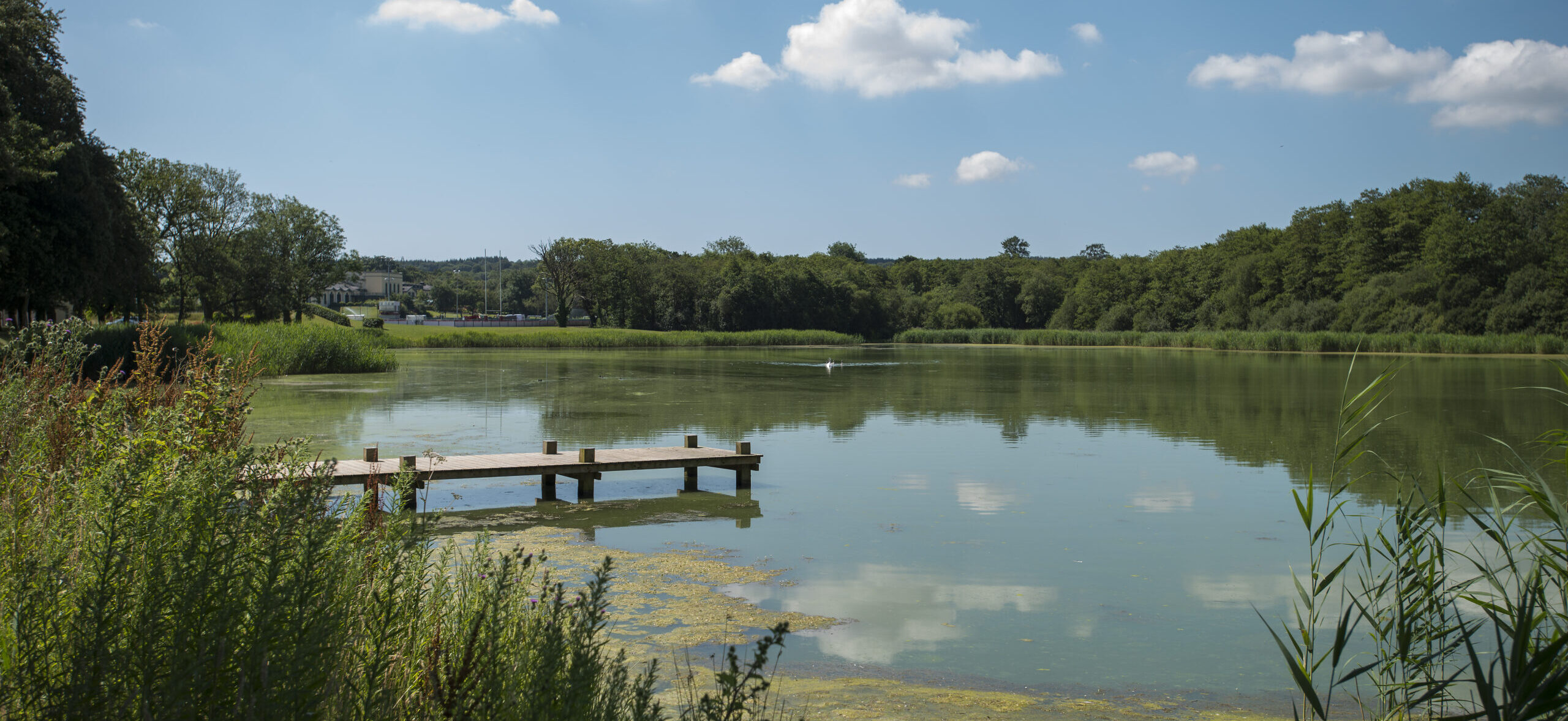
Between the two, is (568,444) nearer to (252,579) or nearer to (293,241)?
(252,579)

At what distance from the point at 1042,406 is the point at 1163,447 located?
683 cm

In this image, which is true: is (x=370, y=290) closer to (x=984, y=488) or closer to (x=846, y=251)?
(x=846, y=251)

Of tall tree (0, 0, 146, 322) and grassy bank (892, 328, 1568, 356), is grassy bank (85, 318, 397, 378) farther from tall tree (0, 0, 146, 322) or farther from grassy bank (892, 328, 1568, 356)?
grassy bank (892, 328, 1568, 356)

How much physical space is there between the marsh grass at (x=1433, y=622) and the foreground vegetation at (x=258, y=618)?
2.47 m

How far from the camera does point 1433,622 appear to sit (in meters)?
5.61

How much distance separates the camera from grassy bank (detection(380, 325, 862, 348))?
176 feet

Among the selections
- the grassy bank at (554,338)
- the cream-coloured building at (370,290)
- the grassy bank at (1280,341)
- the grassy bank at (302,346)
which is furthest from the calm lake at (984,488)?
the cream-coloured building at (370,290)

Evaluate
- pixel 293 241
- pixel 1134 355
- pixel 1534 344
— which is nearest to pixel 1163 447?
pixel 1134 355

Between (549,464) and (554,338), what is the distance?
47.1 meters

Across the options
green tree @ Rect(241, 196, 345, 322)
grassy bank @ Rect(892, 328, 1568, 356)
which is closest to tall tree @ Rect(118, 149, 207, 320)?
green tree @ Rect(241, 196, 345, 322)

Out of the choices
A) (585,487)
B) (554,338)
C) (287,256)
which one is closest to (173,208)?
(287,256)

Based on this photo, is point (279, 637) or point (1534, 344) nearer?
point (279, 637)

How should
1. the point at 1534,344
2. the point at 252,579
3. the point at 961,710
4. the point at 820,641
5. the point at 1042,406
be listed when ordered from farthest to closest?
the point at 1534,344
the point at 1042,406
the point at 820,641
the point at 961,710
the point at 252,579

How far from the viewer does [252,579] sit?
329 cm
